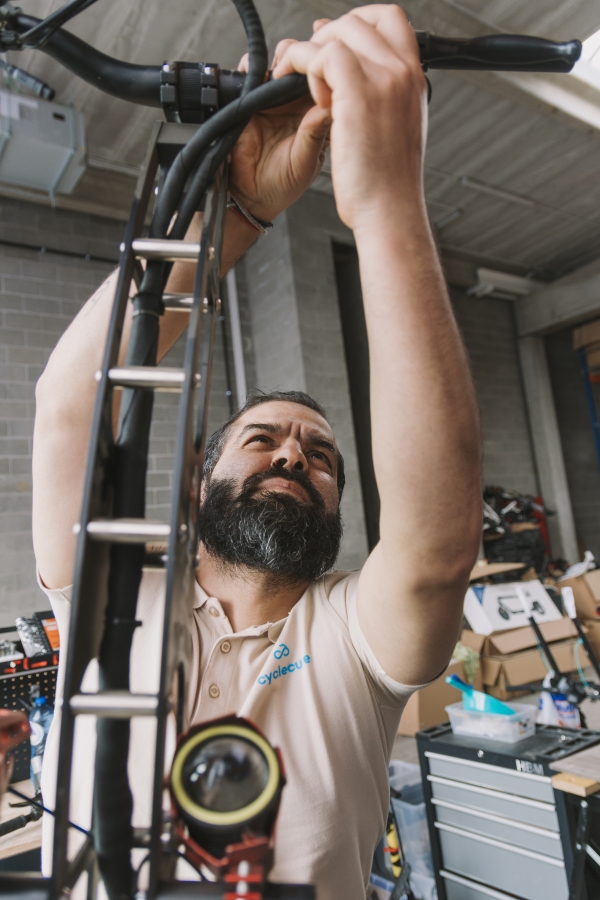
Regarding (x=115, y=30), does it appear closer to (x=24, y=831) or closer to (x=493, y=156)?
(x=493, y=156)

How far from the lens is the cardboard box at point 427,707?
10.4ft

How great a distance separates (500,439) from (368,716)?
5.54 meters

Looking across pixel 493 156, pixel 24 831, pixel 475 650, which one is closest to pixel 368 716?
pixel 24 831

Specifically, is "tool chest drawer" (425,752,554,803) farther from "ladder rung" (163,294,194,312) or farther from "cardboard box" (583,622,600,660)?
"cardboard box" (583,622,600,660)

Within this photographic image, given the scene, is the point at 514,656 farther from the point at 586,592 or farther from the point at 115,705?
the point at 115,705

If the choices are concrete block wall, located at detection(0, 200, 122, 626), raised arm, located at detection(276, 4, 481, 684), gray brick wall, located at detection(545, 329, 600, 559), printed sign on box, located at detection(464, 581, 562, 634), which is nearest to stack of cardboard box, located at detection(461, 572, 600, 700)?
printed sign on box, located at detection(464, 581, 562, 634)

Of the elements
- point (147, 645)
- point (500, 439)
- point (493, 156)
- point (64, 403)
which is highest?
point (493, 156)

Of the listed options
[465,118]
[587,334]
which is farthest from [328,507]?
[587,334]

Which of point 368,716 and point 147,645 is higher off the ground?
point 147,645

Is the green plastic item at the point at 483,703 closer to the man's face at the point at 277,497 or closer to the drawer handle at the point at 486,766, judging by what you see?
the drawer handle at the point at 486,766

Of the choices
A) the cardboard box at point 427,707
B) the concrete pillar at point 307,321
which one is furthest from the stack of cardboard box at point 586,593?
the concrete pillar at point 307,321

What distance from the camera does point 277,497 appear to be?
102cm

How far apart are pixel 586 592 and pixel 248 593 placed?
4471mm

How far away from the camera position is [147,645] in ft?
2.90
